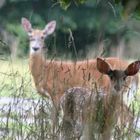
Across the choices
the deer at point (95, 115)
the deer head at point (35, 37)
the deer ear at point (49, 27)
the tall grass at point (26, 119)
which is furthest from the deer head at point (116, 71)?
the deer ear at point (49, 27)

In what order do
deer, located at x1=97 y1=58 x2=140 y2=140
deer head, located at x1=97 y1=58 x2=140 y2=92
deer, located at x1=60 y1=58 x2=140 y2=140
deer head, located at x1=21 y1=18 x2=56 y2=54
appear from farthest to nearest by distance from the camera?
1. deer head, located at x1=21 y1=18 x2=56 y2=54
2. deer head, located at x1=97 y1=58 x2=140 y2=92
3. deer, located at x1=97 y1=58 x2=140 y2=140
4. deer, located at x1=60 y1=58 x2=140 y2=140

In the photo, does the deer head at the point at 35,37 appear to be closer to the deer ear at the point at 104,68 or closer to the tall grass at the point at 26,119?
the deer ear at the point at 104,68

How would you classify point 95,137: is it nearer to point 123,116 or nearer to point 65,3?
point 123,116

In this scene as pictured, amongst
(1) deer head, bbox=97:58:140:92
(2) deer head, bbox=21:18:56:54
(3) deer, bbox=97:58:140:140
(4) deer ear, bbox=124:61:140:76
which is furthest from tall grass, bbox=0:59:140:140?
(2) deer head, bbox=21:18:56:54

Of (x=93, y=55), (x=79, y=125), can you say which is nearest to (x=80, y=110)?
(x=79, y=125)

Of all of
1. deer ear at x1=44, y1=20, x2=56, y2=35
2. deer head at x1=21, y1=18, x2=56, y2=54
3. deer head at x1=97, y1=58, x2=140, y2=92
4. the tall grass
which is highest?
deer ear at x1=44, y1=20, x2=56, y2=35

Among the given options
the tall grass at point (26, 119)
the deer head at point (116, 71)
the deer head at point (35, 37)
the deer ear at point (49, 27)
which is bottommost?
the tall grass at point (26, 119)

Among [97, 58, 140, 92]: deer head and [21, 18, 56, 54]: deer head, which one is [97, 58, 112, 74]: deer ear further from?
[21, 18, 56, 54]: deer head

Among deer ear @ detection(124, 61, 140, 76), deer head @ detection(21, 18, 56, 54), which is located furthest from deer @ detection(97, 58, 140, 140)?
deer head @ detection(21, 18, 56, 54)

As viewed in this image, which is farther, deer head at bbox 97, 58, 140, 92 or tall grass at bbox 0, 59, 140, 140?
deer head at bbox 97, 58, 140, 92

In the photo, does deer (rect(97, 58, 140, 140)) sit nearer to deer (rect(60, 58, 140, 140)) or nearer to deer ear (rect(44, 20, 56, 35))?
deer (rect(60, 58, 140, 140))

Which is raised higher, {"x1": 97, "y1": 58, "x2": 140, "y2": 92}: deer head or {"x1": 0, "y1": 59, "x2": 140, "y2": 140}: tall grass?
{"x1": 97, "y1": 58, "x2": 140, "y2": 92}: deer head

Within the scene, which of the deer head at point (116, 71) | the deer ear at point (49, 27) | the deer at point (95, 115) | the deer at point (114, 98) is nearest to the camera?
the deer at point (95, 115)

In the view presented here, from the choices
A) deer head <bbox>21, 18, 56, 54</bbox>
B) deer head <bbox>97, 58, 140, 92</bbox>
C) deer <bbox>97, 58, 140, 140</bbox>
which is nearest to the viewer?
deer <bbox>97, 58, 140, 140</bbox>
